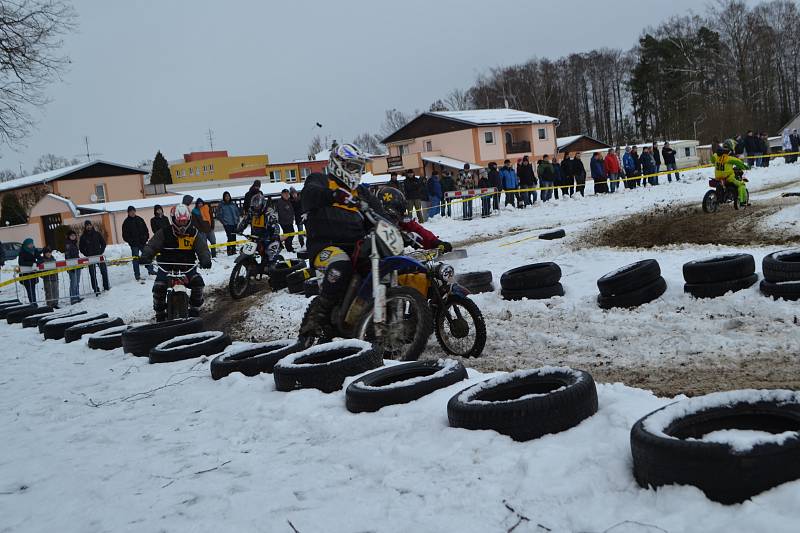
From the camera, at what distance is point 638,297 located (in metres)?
8.82

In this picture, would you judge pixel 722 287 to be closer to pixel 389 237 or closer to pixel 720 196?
pixel 389 237

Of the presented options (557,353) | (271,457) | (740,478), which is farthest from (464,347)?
(740,478)

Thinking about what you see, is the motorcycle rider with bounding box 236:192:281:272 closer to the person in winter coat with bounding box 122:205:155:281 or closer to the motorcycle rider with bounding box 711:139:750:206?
the person in winter coat with bounding box 122:205:155:281

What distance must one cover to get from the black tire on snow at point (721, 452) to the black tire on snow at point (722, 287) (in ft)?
18.6

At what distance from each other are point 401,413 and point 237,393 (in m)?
2.03

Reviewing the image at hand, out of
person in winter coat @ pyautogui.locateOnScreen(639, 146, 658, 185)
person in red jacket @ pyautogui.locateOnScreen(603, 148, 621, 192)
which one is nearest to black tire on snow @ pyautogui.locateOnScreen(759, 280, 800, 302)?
person in red jacket @ pyautogui.locateOnScreen(603, 148, 621, 192)

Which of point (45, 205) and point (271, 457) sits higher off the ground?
point (45, 205)

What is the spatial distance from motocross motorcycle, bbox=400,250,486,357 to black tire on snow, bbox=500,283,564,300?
2.60m

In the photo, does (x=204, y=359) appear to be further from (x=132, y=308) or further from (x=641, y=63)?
(x=641, y=63)

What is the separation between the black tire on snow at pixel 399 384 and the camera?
15.5 ft

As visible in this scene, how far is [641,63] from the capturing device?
74125 millimetres

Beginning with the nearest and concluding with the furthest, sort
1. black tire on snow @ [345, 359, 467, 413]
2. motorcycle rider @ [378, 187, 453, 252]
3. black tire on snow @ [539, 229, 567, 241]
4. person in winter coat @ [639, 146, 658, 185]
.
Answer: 1. black tire on snow @ [345, 359, 467, 413]
2. motorcycle rider @ [378, 187, 453, 252]
3. black tire on snow @ [539, 229, 567, 241]
4. person in winter coat @ [639, 146, 658, 185]

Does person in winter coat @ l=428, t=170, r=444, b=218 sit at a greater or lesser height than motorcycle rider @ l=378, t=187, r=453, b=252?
greater

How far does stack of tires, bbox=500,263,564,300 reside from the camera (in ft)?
32.2
